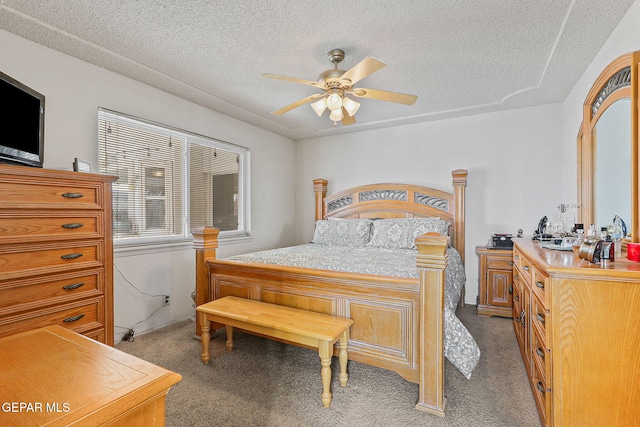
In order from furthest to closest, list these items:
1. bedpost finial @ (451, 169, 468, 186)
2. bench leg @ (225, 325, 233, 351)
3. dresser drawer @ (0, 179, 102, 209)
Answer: bedpost finial @ (451, 169, 468, 186) → bench leg @ (225, 325, 233, 351) → dresser drawer @ (0, 179, 102, 209)

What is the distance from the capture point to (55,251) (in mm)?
1902

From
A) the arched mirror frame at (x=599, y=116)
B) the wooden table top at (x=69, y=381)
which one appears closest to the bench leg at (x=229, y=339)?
the wooden table top at (x=69, y=381)

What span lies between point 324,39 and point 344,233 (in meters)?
2.29

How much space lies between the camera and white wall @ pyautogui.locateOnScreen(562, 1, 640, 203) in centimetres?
185

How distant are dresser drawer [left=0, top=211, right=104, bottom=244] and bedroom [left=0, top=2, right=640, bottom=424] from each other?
77 cm

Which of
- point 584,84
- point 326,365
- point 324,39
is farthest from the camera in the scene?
point 584,84

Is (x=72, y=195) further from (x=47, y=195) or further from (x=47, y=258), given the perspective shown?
(x=47, y=258)

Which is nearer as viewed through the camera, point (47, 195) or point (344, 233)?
point (47, 195)

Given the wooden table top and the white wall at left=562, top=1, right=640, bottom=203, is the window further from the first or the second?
the white wall at left=562, top=1, right=640, bottom=203

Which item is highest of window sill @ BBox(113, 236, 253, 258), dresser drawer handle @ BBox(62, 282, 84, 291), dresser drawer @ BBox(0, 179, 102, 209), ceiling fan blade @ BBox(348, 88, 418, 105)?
ceiling fan blade @ BBox(348, 88, 418, 105)

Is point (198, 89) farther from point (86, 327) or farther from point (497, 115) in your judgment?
point (497, 115)

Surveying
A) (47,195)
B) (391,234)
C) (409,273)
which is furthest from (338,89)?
(47,195)

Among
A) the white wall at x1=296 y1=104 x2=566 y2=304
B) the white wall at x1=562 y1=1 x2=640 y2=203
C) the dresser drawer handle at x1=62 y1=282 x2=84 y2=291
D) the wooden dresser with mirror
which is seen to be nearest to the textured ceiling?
the white wall at x1=562 y1=1 x2=640 y2=203

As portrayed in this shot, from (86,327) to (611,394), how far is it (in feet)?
9.55
